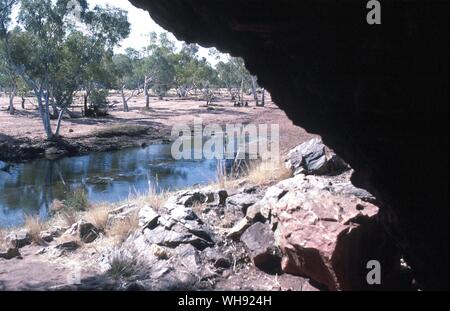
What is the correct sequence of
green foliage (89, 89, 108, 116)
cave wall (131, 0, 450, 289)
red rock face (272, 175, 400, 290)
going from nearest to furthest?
cave wall (131, 0, 450, 289), red rock face (272, 175, 400, 290), green foliage (89, 89, 108, 116)

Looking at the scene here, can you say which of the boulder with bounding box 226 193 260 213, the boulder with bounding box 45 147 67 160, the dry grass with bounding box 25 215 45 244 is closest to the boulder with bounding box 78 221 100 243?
the dry grass with bounding box 25 215 45 244

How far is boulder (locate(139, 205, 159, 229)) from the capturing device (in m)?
7.59

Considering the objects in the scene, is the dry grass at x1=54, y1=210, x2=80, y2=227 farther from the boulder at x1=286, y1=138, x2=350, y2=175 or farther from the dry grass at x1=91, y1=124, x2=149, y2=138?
the dry grass at x1=91, y1=124, x2=149, y2=138

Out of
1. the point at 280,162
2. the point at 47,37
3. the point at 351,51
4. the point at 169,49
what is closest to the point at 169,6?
the point at 351,51

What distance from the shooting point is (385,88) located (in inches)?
141

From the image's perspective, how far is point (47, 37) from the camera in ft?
82.7

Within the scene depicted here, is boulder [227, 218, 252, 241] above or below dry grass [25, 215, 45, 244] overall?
above

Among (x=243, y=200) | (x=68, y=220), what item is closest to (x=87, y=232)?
(x=68, y=220)

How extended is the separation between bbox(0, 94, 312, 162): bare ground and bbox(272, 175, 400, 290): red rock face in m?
12.1

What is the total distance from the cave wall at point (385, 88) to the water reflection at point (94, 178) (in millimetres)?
10970

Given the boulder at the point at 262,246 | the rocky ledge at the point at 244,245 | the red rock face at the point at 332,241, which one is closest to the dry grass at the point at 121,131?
the rocky ledge at the point at 244,245

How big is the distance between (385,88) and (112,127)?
30.5m

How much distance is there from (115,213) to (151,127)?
25445 millimetres

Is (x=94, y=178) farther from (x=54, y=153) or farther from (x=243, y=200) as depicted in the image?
(x=243, y=200)
